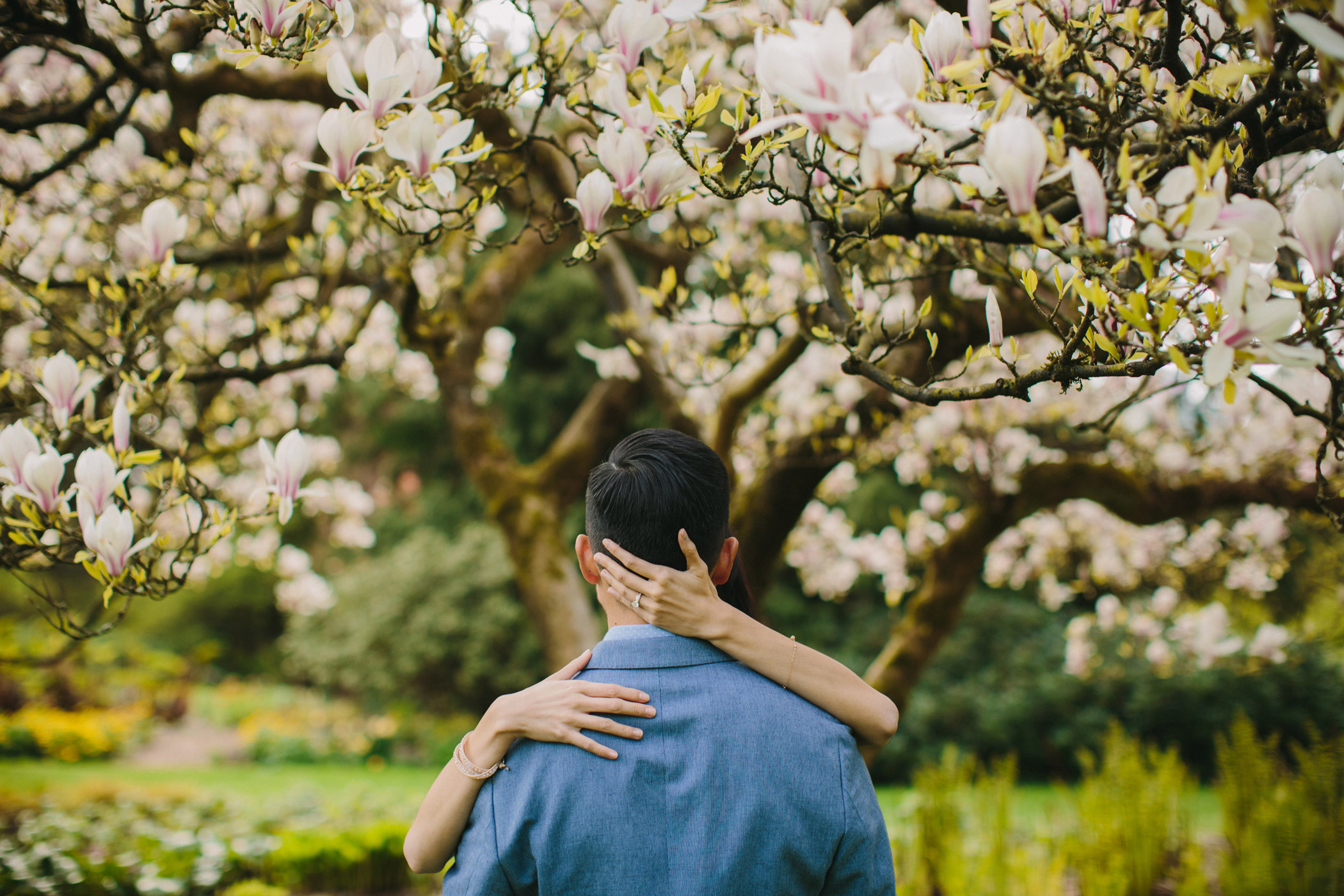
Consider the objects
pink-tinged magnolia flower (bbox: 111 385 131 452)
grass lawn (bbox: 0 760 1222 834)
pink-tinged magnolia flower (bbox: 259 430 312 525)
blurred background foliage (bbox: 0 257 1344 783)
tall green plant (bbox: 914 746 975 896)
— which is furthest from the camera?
blurred background foliage (bbox: 0 257 1344 783)

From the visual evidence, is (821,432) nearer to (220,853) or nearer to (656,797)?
(656,797)

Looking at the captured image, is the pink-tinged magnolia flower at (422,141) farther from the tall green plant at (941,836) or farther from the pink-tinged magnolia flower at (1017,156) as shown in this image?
the tall green plant at (941,836)

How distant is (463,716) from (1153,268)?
336 inches

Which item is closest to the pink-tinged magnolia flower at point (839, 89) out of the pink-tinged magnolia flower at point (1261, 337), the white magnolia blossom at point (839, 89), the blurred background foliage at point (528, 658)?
the white magnolia blossom at point (839, 89)

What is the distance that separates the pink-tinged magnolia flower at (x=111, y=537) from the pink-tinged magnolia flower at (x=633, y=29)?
3.86 ft

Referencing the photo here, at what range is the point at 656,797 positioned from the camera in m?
1.11

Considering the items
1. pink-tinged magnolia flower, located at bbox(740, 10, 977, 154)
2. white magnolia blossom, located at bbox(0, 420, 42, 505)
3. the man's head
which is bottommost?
the man's head

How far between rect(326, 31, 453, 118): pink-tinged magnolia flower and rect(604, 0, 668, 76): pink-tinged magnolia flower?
0.94 ft

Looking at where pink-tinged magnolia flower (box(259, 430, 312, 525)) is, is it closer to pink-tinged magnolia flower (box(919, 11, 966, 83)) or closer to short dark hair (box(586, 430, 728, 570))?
short dark hair (box(586, 430, 728, 570))

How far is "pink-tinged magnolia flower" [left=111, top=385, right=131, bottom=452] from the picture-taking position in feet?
4.75

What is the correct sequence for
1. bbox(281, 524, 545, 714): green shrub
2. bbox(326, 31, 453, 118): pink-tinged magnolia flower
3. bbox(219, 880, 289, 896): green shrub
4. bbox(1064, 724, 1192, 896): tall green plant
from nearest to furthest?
1. bbox(326, 31, 453, 118): pink-tinged magnolia flower
2. bbox(219, 880, 289, 896): green shrub
3. bbox(1064, 724, 1192, 896): tall green plant
4. bbox(281, 524, 545, 714): green shrub

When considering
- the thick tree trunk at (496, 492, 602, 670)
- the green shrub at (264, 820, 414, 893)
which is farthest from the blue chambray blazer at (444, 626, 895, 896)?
the green shrub at (264, 820, 414, 893)

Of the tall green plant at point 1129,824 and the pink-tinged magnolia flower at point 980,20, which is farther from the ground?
the pink-tinged magnolia flower at point 980,20

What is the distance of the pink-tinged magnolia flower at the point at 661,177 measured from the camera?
1.34m
